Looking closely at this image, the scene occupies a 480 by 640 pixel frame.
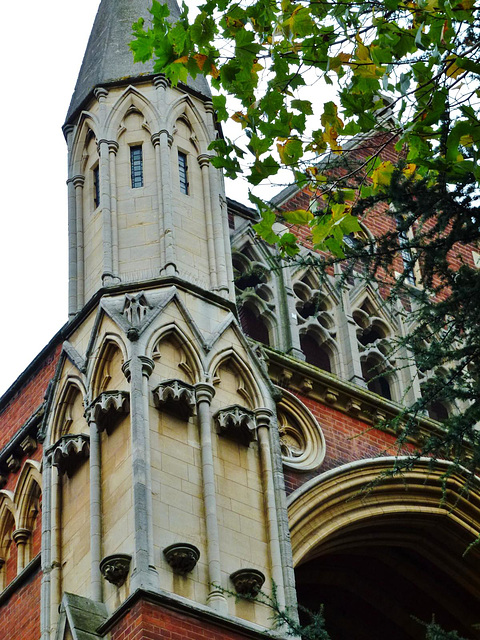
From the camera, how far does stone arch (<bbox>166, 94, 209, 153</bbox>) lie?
17.4 m

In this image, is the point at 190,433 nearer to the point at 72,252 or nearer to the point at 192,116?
the point at 72,252

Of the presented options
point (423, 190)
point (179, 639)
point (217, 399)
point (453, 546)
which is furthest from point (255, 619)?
point (453, 546)

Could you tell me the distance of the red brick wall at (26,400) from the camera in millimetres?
17734

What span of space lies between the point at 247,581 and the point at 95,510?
161 cm

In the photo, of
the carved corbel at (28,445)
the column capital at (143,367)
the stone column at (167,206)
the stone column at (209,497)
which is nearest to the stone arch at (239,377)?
the stone column at (209,497)

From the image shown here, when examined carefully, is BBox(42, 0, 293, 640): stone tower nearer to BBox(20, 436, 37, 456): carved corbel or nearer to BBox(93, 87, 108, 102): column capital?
BBox(93, 87, 108, 102): column capital

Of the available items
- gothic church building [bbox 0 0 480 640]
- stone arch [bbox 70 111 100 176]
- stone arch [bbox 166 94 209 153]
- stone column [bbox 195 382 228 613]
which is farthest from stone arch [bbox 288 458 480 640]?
stone arch [bbox 70 111 100 176]

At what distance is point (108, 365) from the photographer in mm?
15148

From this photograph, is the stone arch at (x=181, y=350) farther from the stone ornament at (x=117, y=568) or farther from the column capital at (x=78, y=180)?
the column capital at (x=78, y=180)

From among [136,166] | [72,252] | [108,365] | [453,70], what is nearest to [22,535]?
[108,365]

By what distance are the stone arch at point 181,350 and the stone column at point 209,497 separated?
234 mm

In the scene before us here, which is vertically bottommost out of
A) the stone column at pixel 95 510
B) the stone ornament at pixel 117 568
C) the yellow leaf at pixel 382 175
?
the stone ornament at pixel 117 568

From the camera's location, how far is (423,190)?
1195 centimetres

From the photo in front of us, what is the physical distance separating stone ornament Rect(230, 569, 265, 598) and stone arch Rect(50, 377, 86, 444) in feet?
8.53
